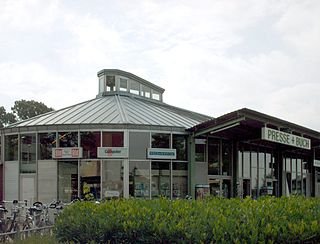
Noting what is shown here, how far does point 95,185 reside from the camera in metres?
20.2

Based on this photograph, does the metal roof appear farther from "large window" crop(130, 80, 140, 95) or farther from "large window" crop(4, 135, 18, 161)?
"large window" crop(130, 80, 140, 95)

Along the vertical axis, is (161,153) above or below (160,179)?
above

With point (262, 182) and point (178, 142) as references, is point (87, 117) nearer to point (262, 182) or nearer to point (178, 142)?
point (178, 142)

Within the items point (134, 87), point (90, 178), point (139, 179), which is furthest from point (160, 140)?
point (134, 87)

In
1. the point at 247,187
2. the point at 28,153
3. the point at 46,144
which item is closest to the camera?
the point at 46,144

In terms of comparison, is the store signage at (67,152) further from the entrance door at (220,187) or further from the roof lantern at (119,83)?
the roof lantern at (119,83)

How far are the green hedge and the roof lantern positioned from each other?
2002cm

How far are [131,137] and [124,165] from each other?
115cm

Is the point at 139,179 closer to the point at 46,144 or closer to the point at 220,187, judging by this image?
the point at 46,144

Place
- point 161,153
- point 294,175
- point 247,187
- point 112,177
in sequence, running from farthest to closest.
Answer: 1. point 294,175
2. point 247,187
3. point 161,153
4. point 112,177

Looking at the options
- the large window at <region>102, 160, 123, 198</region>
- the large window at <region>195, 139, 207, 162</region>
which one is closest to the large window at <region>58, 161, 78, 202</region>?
the large window at <region>102, 160, 123, 198</region>

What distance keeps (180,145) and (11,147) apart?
723 centimetres

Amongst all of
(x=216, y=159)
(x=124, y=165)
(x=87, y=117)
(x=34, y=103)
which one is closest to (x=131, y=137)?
(x=124, y=165)

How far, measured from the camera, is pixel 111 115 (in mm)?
22094
